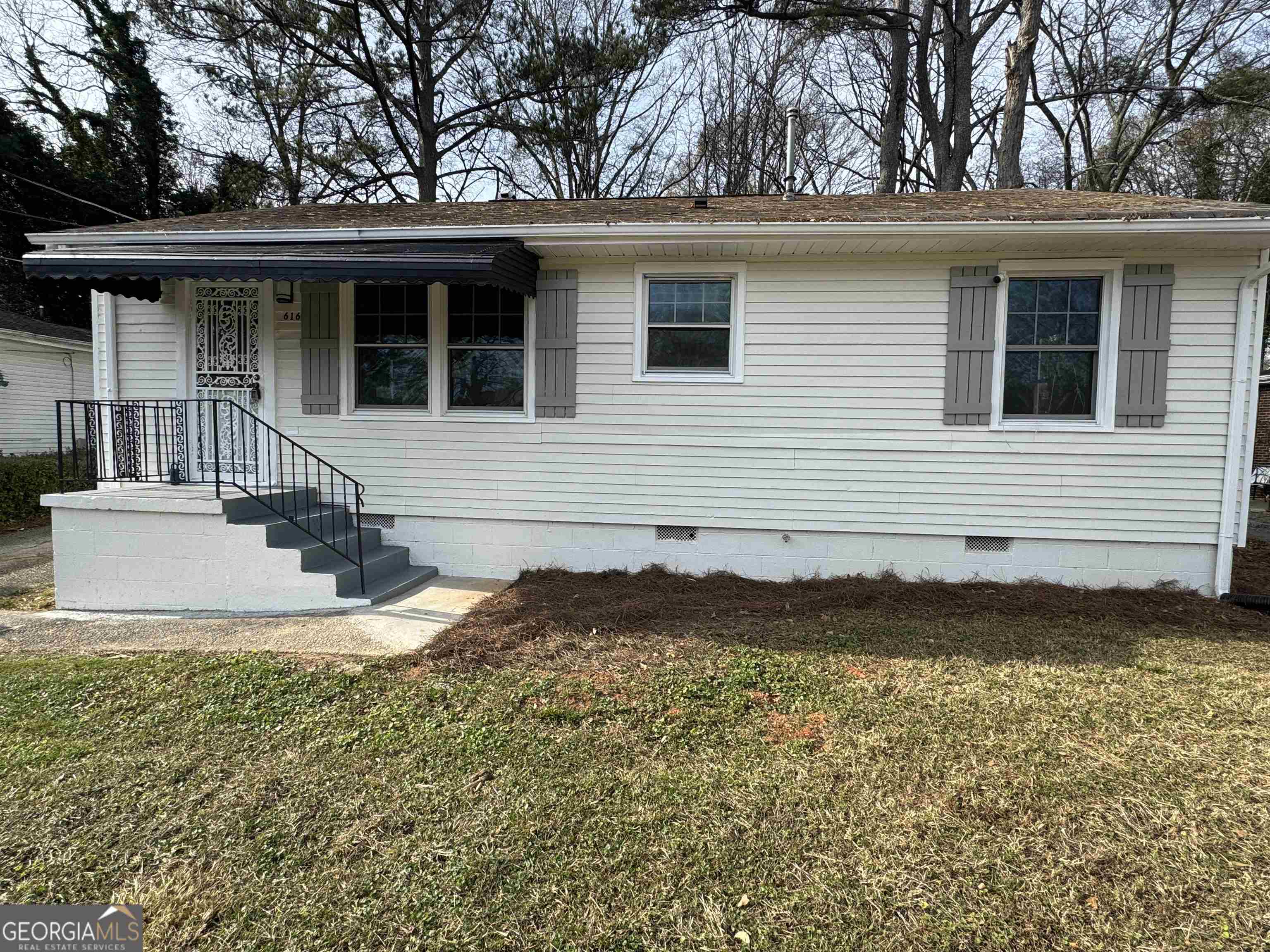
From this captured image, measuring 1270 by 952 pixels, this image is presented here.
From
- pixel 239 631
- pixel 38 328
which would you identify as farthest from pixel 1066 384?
pixel 38 328

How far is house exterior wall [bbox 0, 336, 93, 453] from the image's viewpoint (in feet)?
41.4

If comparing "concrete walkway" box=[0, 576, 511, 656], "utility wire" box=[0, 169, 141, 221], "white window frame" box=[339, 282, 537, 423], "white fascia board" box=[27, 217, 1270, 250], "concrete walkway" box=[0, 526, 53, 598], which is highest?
"utility wire" box=[0, 169, 141, 221]

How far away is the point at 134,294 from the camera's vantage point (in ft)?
18.4

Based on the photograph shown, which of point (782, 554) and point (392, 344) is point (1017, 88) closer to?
point (782, 554)

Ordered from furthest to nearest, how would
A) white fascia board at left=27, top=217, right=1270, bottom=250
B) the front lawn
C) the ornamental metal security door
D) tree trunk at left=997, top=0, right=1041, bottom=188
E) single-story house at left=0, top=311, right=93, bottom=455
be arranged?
single-story house at left=0, top=311, right=93, bottom=455 → tree trunk at left=997, top=0, right=1041, bottom=188 → the ornamental metal security door → white fascia board at left=27, top=217, right=1270, bottom=250 → the front lawn

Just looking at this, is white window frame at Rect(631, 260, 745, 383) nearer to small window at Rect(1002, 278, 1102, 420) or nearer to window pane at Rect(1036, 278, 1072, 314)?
small window at Rect(1002, 278, 1102, 420)

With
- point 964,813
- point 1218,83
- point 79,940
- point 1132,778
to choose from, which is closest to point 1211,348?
point 1132,778

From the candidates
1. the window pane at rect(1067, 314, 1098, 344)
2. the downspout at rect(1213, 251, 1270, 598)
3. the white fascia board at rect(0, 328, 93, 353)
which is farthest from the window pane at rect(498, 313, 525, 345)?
the white fascia board at rect(0, 328, 93, 353)

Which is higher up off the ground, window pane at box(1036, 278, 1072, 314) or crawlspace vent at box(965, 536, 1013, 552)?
window pane at box(1036, 278, 1072, 314)

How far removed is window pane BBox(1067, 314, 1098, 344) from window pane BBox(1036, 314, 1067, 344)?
40 mm

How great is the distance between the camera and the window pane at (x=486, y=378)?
5848mm

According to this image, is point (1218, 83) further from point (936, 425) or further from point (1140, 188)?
point (936, 425)

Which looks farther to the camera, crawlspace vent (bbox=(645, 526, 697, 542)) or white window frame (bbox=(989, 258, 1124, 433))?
crawlspace vent (bbox=(645, 526, 697, 542))

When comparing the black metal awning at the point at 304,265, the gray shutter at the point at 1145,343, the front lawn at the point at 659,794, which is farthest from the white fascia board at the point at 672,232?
the front lawn at the point at 659,794
